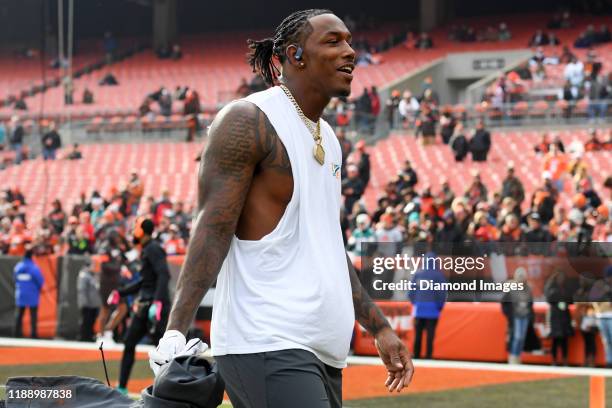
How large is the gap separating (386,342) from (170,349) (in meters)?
0.81

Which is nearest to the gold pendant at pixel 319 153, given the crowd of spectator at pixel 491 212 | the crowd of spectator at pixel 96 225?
the crowd of spectator at pixel 491 212

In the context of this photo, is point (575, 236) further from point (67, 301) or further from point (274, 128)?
point (274, 128)

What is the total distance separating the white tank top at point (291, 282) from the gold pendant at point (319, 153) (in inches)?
0.5

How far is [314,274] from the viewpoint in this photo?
321 centimetres

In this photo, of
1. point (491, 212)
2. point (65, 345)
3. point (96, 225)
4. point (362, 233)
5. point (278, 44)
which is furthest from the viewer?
point (96, 225)

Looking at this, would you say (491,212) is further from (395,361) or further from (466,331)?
(395,361)

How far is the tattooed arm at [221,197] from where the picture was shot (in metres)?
3.18

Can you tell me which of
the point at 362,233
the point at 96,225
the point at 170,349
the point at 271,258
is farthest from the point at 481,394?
the point at 96,225

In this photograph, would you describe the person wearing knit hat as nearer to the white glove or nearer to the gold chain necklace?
the gold chain necklace

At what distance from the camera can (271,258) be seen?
10.5ft

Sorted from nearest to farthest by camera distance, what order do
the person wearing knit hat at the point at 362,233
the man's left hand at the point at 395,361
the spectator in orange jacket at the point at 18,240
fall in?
the man's left hand at the point at 395,361, the person wearing knit hat at the point at 362,233, the spectator in orange jacket at the point at 18,240

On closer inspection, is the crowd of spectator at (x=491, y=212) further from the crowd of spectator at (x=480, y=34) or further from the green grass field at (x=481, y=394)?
the crowd of spectator at (x=480, y=34)

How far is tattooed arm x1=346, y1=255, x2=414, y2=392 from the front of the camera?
11.6 ft

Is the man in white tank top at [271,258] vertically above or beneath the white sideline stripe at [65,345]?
above
